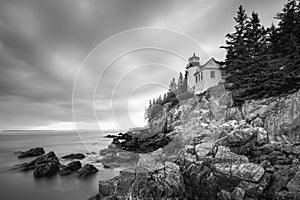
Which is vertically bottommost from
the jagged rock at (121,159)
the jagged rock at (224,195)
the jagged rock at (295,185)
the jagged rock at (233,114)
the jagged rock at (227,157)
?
the jagged rock at (121,159)

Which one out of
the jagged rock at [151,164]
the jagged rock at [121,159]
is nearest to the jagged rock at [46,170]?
the jagged rock at [121,159]

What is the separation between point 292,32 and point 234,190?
1930 centimetres

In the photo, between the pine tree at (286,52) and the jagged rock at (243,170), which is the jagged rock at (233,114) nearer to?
the pine tree at (286,52)

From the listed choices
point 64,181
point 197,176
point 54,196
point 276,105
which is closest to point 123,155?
point 64,181

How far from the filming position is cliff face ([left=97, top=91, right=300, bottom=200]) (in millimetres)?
8102

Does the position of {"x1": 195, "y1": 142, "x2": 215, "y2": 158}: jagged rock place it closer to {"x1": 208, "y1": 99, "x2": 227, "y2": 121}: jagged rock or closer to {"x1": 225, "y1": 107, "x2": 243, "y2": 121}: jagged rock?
{"x1": 225, "y1": 107, "x2": 243, "y2": 121}: jagged rock

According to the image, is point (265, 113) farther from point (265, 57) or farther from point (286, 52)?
point (286, 52)

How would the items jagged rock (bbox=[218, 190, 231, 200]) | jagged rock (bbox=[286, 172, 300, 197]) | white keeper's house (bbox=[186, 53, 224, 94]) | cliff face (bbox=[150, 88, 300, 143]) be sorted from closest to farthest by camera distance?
1. jagged rock (bbox=[286, 172, 300, 197])
2. jagged rock (bbox=[218, 190, 231, 200])
3. cliff face (bbox=[150, 88, 300, 143])
4. white keeper's house (bbox=[186, 53, 224, 94])

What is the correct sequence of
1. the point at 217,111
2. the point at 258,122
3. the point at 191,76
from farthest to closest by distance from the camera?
the point at 191,76 → the point at 217,111 → the point at 258,122

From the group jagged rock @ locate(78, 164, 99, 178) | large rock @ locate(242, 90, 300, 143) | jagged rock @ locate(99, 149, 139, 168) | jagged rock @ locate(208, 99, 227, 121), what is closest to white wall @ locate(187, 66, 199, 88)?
jagged rock @ locate(208, 99, 227, 121)

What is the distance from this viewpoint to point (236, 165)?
9.07 metres

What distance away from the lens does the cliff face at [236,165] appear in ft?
26.6

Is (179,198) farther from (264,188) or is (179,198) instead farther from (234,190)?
(264,188)

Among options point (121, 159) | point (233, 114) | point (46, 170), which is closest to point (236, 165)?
point (233, 114)
